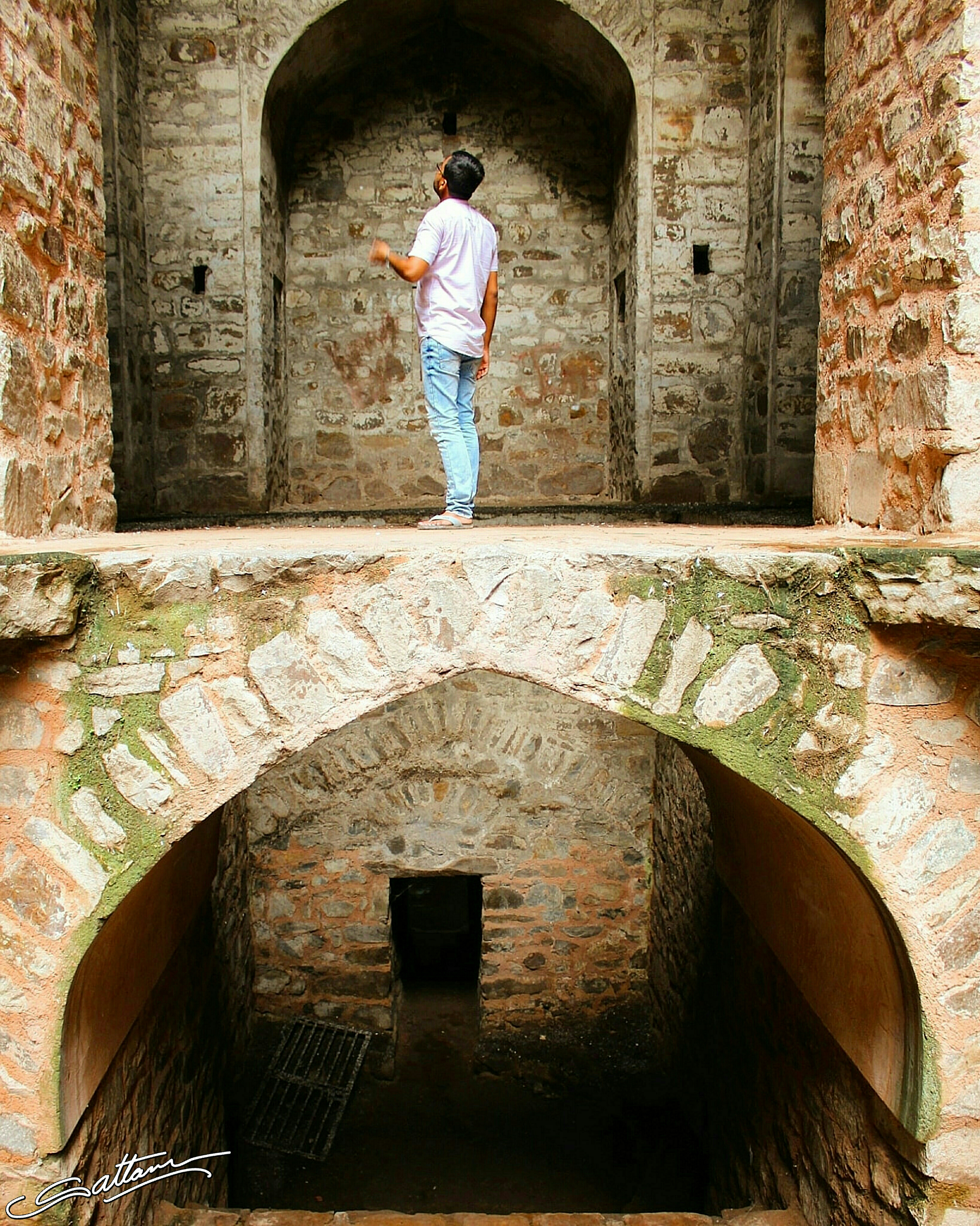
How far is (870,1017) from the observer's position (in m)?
2.31

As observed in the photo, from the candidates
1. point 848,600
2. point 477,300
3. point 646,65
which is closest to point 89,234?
point 477,300

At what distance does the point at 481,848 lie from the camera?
5.20m

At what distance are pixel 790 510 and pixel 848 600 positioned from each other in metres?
3.21

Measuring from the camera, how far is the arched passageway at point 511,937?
4301 mm

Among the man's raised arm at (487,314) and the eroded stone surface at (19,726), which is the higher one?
the man's raised arm at (487,314)

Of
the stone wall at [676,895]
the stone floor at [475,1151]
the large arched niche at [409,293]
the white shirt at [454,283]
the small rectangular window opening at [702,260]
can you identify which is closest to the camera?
the white shirt at [454,283]

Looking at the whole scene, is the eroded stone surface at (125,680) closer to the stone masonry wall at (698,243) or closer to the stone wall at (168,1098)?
the stone wall at (168,1098)

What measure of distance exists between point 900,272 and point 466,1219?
3156mm

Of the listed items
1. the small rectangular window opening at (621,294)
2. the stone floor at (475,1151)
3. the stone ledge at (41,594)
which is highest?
the small rectangular window opening at (621,294)

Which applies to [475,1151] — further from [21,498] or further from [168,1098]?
[21,498]

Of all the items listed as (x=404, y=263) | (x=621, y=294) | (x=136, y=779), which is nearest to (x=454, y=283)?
(x=404, y=263)

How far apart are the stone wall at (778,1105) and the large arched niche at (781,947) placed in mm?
114

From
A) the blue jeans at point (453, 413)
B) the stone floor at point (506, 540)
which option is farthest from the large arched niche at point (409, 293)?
the stone floor at point (506, 540)
